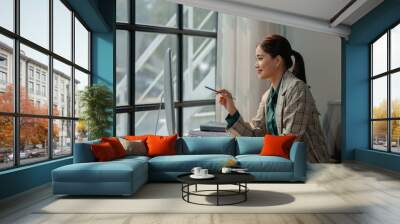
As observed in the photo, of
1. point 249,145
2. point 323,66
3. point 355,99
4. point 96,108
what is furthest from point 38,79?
point 323,66

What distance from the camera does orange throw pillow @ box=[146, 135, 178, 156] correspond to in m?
6.03

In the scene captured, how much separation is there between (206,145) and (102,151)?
162 cm

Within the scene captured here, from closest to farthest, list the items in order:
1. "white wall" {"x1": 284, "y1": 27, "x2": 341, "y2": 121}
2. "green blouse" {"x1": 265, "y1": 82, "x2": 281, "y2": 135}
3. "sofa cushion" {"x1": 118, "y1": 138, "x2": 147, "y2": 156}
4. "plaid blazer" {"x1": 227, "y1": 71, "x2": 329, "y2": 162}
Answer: "plaid blazer" {"x1": 227, "y1": 71, "x2": 329, "y2": 162}
"green blouse" {"x1": 265, "y1": 82, "x2": 281, "y2": 135}
"sofa cushion" {"x1": 118, "y1": 138, "x2": 147, "y2": 156}
"white wall" {"x1": 284, "y1": 27, "x2": 341, "y2": 121}

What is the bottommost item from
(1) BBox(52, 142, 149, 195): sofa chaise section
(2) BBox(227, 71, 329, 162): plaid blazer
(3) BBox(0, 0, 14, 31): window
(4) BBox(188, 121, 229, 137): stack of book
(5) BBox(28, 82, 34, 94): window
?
(1) BBox(52, 142, 149, 195): sofa chaise section

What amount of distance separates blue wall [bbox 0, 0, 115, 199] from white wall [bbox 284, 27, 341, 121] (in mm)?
4625

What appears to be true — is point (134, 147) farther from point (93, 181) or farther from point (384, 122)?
point (384, 122)

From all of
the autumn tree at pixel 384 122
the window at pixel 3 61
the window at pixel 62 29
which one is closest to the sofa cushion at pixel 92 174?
the window at pixel 3 61

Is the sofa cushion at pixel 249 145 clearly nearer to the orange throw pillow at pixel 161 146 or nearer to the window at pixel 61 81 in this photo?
the orange throw pillow at pixel 161 146

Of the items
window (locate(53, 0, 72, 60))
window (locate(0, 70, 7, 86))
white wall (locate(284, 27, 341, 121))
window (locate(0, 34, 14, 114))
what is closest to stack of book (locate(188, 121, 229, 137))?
window (locate(53, 0, 72, 60))

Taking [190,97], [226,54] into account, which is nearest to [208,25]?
[226,54]

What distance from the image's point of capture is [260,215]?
3.58 meters

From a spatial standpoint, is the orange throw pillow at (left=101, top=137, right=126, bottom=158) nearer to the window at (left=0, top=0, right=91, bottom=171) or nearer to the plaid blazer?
the window at (left=0, top=0, right=91, bottom=171)

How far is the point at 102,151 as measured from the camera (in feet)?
17.1

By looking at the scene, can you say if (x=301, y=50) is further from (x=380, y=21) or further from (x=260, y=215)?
(x=260, y=215)
